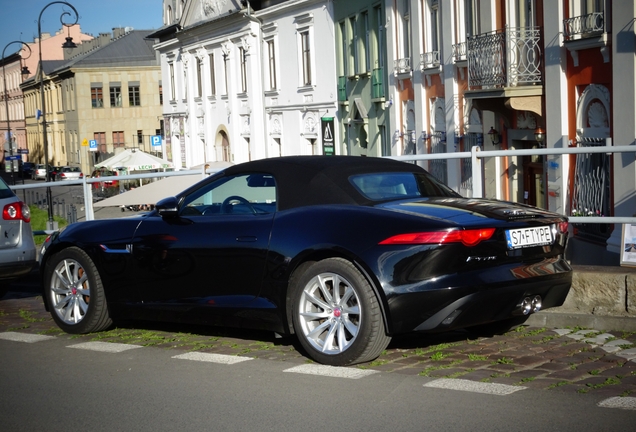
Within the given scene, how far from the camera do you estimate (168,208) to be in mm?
8320

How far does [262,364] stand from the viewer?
7.39m

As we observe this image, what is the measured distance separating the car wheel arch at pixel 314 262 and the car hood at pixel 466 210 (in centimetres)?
48

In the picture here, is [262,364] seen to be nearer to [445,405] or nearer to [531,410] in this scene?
[445,405]

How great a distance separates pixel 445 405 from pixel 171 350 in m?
2.90

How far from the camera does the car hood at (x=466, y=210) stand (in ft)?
22.9

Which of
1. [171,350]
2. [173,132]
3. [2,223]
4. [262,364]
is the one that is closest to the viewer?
[262,364]

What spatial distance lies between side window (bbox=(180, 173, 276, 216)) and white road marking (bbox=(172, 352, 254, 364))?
1115 mm

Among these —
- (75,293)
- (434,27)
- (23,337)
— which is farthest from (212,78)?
(23,337)

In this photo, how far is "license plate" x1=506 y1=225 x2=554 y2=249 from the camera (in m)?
7.04

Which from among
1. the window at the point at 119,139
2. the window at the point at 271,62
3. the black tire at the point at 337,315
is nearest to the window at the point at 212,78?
the window at the point at 271,62

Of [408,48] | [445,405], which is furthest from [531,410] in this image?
[408,48]

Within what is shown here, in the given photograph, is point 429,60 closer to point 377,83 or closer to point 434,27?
point 434,27

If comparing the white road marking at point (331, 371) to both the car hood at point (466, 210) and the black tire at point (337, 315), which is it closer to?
the black tire at point (337, 315)

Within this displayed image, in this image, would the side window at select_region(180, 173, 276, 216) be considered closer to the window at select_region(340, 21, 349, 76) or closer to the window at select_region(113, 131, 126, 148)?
the window at select_region(340, 21, 349, 76)
